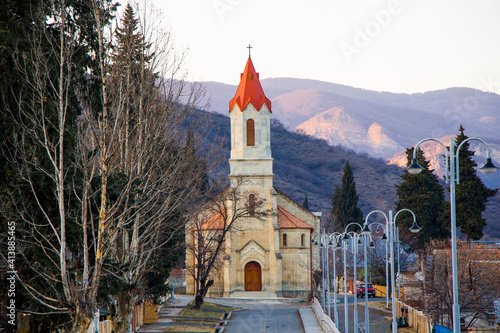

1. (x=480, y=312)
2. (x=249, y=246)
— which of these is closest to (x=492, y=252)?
(x=480, y=312)

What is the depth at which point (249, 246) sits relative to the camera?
59500 millimetres

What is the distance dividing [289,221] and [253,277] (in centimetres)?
677

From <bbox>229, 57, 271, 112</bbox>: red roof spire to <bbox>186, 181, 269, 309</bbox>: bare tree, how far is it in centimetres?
828

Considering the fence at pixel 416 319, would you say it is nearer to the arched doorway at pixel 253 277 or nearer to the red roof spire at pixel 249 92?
the arched doorway at pixel 253 277

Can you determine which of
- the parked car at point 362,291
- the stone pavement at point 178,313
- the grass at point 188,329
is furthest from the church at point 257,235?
the grass at point 188,329

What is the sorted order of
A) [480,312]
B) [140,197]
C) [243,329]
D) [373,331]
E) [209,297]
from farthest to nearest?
[209,297] < [373,331] < [243,329] < [480,312] < [140,197]

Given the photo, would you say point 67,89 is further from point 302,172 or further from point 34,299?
point 302,172

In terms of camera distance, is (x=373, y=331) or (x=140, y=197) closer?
(x=140, y=197)

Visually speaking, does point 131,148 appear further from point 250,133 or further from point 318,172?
point 318,172

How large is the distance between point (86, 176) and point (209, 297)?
43832mm

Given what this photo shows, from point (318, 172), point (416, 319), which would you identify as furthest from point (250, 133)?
point (318, 172)

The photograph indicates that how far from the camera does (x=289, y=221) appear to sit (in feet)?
200

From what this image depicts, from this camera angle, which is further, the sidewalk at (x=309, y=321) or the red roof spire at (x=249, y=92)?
the red roof spire at (x=249, y=92)

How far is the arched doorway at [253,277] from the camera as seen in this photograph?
59.3 m
